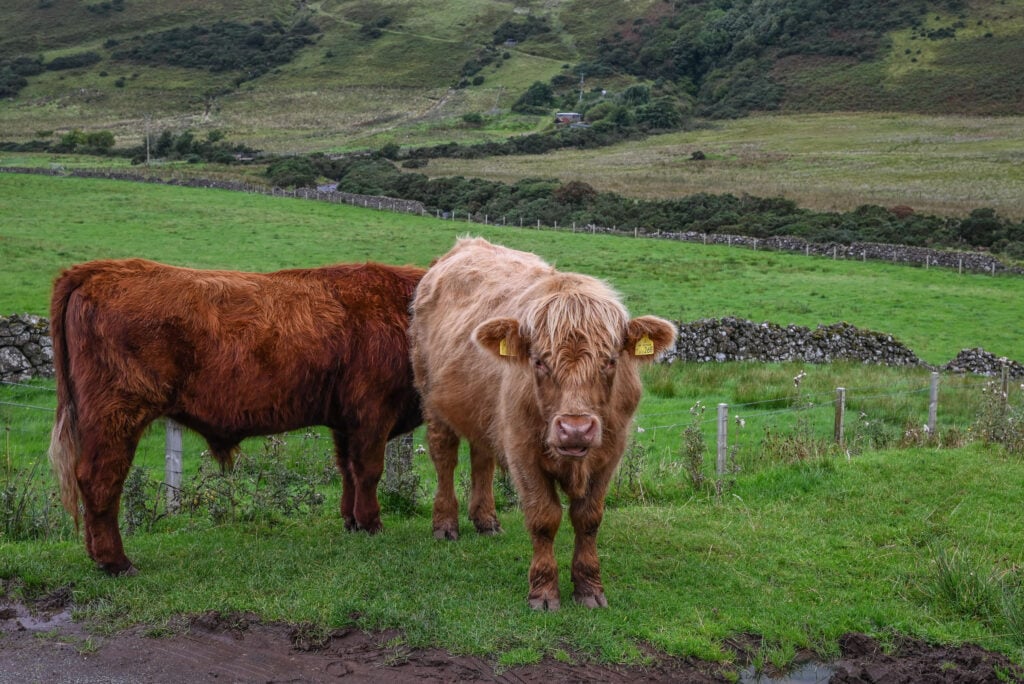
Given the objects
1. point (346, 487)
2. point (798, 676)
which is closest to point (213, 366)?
point (346, 487)

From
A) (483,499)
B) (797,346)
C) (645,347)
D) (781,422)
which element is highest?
(645,347)

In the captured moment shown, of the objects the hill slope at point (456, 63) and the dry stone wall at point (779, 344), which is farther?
the hill slope at point (456, 63)

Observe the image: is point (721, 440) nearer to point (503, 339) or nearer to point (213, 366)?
point (503, 339)

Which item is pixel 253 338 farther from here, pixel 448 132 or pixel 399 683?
pixel 448 132

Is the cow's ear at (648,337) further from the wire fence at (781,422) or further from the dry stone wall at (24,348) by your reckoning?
the dry stone wall at (24,348)

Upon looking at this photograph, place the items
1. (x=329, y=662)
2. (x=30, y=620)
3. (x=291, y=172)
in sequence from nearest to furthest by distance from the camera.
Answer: (x=329, y=662)
(x=30, y=620)
(x=291, y=172)

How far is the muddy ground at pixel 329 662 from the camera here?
17.7 feet

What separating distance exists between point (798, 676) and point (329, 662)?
2.83 meters

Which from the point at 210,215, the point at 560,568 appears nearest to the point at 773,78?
the point at 210,215

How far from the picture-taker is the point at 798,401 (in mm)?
15219

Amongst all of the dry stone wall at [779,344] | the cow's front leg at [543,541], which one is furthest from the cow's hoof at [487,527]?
the dry stone wall at [779,344]

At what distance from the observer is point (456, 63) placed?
5463 inches

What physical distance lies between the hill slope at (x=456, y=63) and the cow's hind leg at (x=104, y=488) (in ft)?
273

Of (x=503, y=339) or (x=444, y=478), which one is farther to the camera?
(x=444, y=478)
